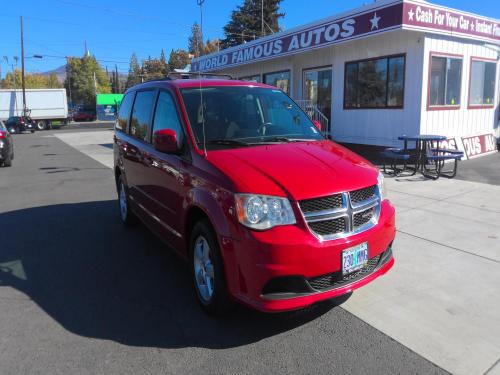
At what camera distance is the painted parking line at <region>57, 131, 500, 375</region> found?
3051 mm

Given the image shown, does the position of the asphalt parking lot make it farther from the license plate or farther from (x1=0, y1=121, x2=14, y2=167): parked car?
(x1=0, y1=121, x2=14, y2=167): parked car

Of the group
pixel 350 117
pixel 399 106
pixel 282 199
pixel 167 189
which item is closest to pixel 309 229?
pixel 282 199

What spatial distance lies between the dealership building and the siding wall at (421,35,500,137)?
27 millimetres

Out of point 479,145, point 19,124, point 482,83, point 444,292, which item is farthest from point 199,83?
point 19,124

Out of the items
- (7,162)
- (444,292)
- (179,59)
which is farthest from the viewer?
(179,59)

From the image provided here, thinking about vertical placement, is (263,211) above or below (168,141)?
below

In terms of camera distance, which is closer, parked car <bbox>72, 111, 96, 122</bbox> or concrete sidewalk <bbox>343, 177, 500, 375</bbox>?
concrete sidewalk <bbox>343, 177, 500, 375</bbox>

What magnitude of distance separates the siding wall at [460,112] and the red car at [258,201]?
7680 mm

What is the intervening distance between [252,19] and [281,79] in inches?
1577

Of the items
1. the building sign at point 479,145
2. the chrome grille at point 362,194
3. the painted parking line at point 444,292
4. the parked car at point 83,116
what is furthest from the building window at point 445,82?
the parked car at point 83,116

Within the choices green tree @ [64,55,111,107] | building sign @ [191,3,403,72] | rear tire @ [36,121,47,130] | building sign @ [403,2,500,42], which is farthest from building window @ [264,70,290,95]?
green tree @ [64,55,111,107]

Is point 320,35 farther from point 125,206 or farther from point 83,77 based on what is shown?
point 83,77

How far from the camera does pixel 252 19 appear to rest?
173 feet

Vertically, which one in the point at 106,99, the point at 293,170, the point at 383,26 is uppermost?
the point at 106,99
